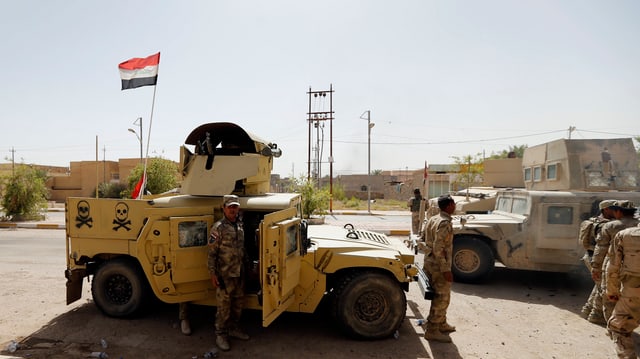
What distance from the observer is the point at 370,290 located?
443 cm

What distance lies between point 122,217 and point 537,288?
721 cm

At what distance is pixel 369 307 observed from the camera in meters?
4.45

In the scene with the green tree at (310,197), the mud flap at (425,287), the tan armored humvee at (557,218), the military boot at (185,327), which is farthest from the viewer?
the green tree at (310,197)

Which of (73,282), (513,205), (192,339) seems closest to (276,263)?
(192,339)

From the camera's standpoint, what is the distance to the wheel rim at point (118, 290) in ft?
16.1

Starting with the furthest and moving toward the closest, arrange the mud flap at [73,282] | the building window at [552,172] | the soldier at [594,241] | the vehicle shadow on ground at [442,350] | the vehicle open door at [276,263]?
the building window at [552,172], the soldier at [594,241], the mud flap at [73,282], the vehicle shadow on ground at [442,350], the vehicle open door at [276,263]

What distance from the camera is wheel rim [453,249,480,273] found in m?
6.88

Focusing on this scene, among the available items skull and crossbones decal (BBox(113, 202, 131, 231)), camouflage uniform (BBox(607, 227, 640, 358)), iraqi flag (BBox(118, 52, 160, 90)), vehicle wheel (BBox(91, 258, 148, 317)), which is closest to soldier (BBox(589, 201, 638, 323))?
camouflage uniform (BBox(607, 227, 640, 358))

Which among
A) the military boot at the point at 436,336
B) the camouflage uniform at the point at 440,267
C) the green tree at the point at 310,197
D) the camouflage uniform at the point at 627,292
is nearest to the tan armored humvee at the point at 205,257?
the camouflage uniform at the point at 440,267

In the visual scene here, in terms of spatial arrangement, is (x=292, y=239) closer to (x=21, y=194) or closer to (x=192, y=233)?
(x=192, y=233)

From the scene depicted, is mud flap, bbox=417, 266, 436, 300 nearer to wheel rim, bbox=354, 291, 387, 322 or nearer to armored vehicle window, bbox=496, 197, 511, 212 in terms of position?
wheel rim, bbox=354, 291, 387, 322

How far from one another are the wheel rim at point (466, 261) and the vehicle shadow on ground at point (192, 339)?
2420 millimetres

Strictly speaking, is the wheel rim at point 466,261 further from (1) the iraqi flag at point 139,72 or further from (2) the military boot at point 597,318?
(1) the iraqi flag at point 139,72

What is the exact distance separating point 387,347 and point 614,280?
2.69 metres
